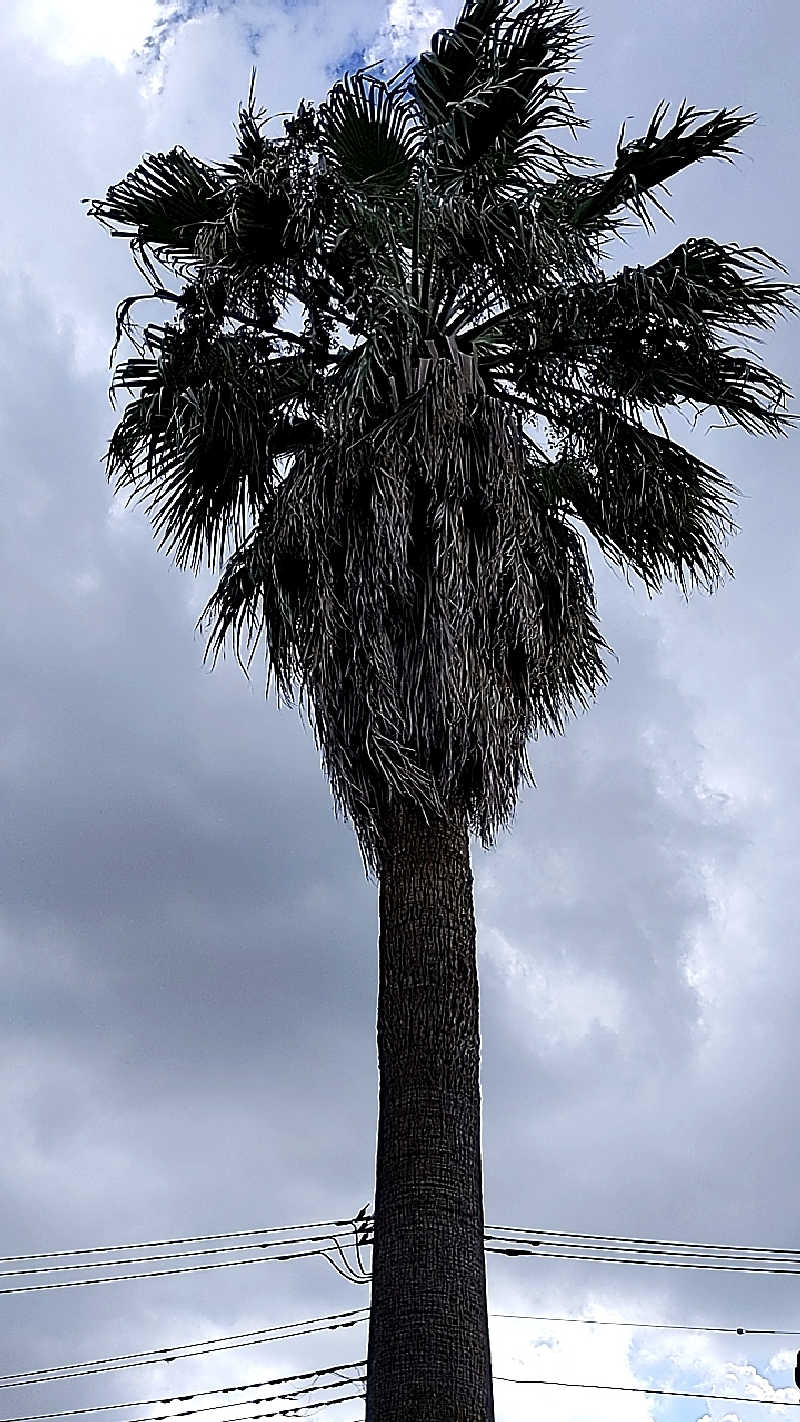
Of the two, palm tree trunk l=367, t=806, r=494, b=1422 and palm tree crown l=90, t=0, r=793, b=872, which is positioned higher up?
palm tree crown l=90, t=0, r=793, b=872

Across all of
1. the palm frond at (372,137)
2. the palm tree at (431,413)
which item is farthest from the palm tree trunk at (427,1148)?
the palm frond at (372,137)

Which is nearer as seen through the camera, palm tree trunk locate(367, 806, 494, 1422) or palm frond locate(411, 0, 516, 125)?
palm tree trunk locate(367, 806, 494, 1422)

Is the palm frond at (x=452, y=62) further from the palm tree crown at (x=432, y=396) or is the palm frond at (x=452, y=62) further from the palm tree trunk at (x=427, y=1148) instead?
the palm tree trunk at (x=427, y=1148)

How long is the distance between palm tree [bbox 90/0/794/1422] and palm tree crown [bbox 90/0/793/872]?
2 cm

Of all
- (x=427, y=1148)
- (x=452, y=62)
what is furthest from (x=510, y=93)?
(x=427, y=1148)

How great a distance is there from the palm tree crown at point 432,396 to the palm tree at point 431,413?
0.05 feet

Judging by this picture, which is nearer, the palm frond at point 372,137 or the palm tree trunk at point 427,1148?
the palm tree trunk at point 427,1148

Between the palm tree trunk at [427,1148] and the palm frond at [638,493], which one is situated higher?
the palm frond at [638,493]

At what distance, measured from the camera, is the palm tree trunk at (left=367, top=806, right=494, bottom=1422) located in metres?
7.39

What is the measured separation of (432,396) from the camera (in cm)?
911

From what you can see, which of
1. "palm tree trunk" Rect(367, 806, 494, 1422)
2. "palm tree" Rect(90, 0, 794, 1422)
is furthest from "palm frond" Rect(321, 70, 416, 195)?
"palm tree trunk" Rect(367, 806, 494, 1422)

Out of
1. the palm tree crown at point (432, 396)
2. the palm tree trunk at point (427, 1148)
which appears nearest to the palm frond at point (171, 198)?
the palm tree crown at point (432, 396)

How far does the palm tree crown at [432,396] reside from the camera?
353 inches

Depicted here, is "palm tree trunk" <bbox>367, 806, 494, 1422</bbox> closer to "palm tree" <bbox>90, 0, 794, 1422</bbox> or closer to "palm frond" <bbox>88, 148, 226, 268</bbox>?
"palm tree" <bbox>90, 0, 794, 1422</bbox>
